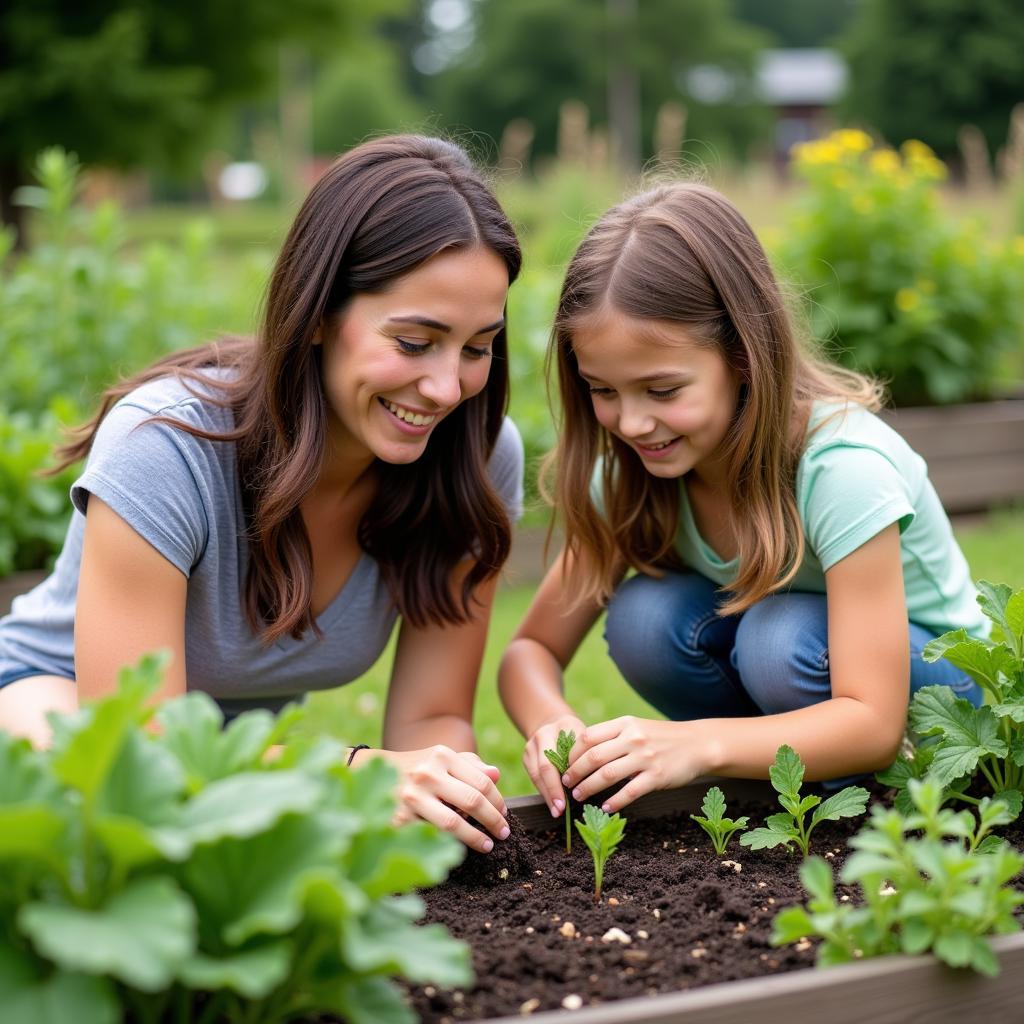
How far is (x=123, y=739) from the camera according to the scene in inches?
47.3

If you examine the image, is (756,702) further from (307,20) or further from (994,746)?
(307,20)

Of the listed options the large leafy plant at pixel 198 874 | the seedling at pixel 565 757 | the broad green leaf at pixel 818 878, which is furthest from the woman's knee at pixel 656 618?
the large leafy plant at pixel 198 874

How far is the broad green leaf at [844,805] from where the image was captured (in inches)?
75.0

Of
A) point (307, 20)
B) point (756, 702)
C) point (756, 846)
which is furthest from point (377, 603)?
point (307, 20)

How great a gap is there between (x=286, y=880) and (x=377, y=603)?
1.34 m

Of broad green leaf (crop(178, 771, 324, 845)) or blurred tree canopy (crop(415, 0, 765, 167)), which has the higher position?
blurred tree canopy (crop(415, 0, 765, 167))

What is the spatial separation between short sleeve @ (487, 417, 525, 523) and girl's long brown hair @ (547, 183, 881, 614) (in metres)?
0.17

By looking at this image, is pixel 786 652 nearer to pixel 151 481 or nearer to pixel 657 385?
pixel 657 385

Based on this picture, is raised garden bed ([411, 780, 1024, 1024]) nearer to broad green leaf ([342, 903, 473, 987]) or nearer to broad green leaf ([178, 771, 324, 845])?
broad green leaf ([342, 903, 473, 987])

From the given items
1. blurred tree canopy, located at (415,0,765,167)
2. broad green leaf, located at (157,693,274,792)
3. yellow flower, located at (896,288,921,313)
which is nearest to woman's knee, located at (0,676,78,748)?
broad green leaf, located at (157,693,274,792)

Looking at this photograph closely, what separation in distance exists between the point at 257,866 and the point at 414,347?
105 centimetres

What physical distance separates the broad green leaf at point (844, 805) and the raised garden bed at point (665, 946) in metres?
0.10

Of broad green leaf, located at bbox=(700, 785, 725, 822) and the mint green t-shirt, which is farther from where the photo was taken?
the mint green t-shirt

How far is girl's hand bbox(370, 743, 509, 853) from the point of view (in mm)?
1848
